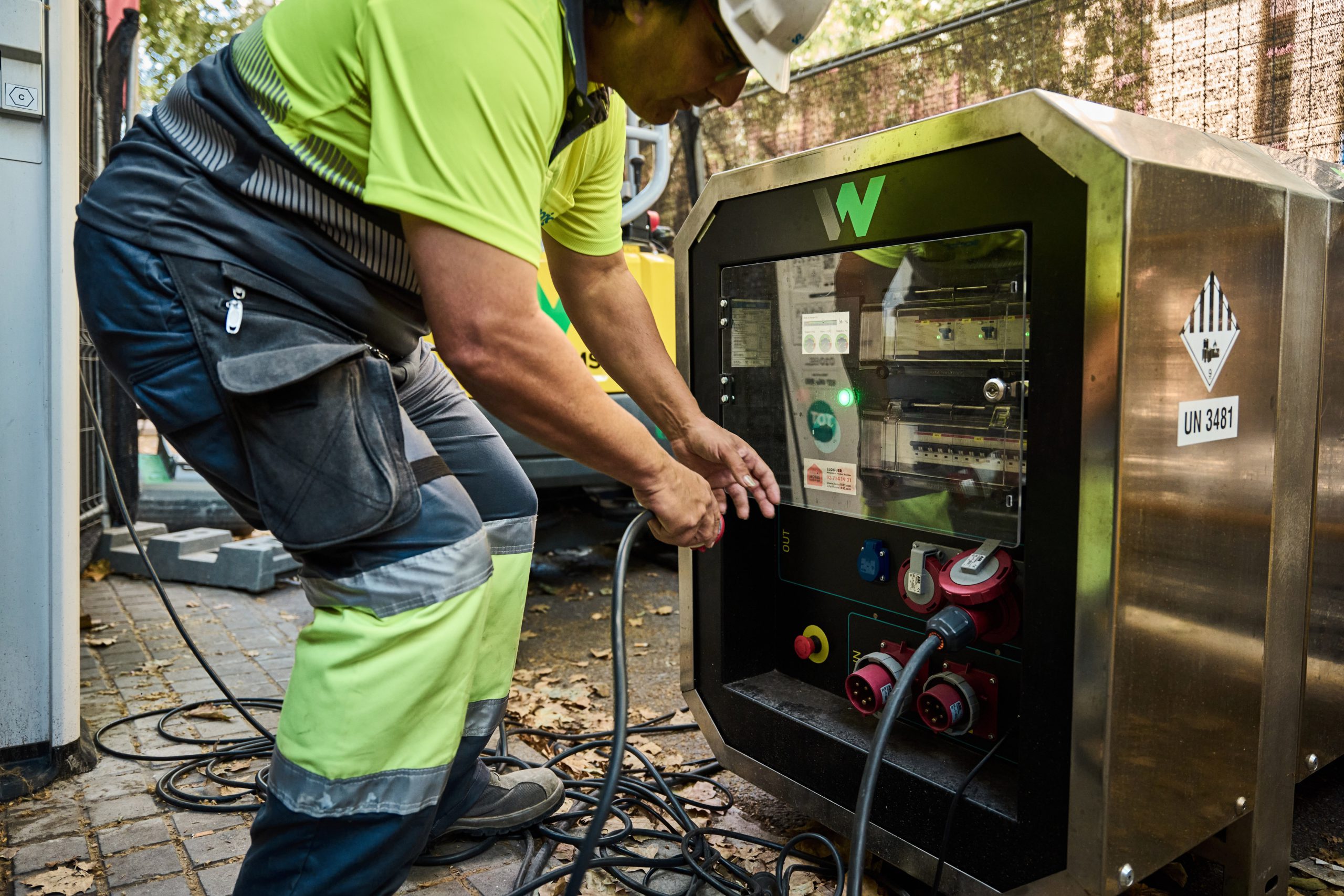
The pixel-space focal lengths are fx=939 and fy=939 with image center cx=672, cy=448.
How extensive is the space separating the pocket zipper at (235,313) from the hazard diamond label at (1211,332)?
4.48 ft

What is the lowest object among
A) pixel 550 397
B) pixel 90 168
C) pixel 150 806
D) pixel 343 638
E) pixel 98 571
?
pixel 150 806

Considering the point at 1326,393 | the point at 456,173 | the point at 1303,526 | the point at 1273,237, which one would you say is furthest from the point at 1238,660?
the point at 456,173

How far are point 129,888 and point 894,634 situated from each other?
5.32 feet

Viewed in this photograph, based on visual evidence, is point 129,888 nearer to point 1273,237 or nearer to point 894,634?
point 894,634

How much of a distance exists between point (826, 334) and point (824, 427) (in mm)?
198

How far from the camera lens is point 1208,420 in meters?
1.48

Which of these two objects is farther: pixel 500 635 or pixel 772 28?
pixel 500 635

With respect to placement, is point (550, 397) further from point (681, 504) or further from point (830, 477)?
point (830, 477)

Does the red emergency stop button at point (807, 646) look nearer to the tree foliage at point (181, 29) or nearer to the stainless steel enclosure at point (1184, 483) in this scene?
the stainless steel enclosure at point (1184, 483)

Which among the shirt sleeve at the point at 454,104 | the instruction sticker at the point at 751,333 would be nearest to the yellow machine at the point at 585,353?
the instruction sticker at the point at 751,333

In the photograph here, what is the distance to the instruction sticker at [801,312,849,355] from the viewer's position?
1942 millimetres

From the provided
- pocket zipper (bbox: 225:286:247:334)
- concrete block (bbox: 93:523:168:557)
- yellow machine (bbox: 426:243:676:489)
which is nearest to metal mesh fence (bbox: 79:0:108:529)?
concrete block (bbox: 93:523:168:557)

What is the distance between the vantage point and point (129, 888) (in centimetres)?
186

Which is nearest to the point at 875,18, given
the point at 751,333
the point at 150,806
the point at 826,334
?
the point at 751,333
